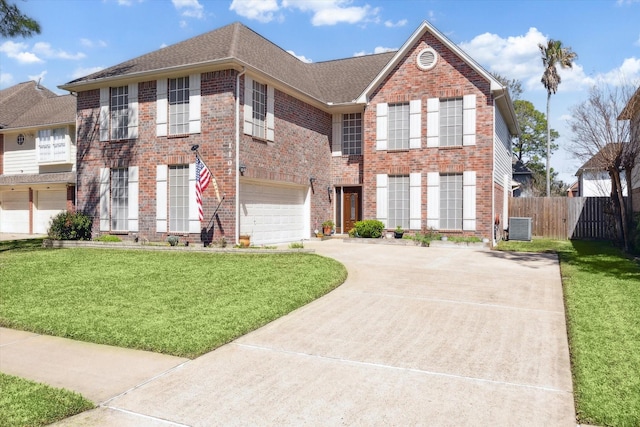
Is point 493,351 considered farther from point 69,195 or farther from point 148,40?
point 69,195

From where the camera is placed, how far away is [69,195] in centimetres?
2161

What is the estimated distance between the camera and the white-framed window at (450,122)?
17.0m

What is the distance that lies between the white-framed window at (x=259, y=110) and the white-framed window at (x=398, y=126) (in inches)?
208

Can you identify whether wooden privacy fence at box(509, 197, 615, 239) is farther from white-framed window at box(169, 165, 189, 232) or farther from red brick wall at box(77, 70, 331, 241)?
white-framed window at box(169, 165, 189, 232)

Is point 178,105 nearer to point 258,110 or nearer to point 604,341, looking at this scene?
point 258,110

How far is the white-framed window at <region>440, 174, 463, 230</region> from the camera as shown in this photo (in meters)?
16.9

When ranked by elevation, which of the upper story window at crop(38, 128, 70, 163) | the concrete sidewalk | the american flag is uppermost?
the upper story window at crop(38, 128, 70, 163)

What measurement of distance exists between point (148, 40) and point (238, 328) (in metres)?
16.5

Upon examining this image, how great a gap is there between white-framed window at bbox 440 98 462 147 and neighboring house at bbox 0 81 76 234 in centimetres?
1684

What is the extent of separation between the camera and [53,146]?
22375mm

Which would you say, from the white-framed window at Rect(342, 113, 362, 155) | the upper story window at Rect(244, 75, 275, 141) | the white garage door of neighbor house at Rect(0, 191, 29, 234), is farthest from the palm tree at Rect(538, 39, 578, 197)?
the white garage door of neighbor house at Rect(0, 191, 29, 234)

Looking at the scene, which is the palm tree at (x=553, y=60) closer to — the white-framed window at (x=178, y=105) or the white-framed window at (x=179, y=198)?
the white-framed window at (x=178, y=105)

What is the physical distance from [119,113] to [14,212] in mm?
12086

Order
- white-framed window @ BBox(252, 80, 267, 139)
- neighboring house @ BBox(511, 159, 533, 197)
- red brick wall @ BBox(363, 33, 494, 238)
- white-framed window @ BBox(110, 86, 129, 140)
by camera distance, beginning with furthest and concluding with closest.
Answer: neighboring house @ BBox(511, 159, 533, 197) < red brick wall @ BBox(363, 33, 494, 238) < white-framed window @ BBox(110, 86, 129, 140) < white-framed window @ BBox(252, 80, 267, 139)
